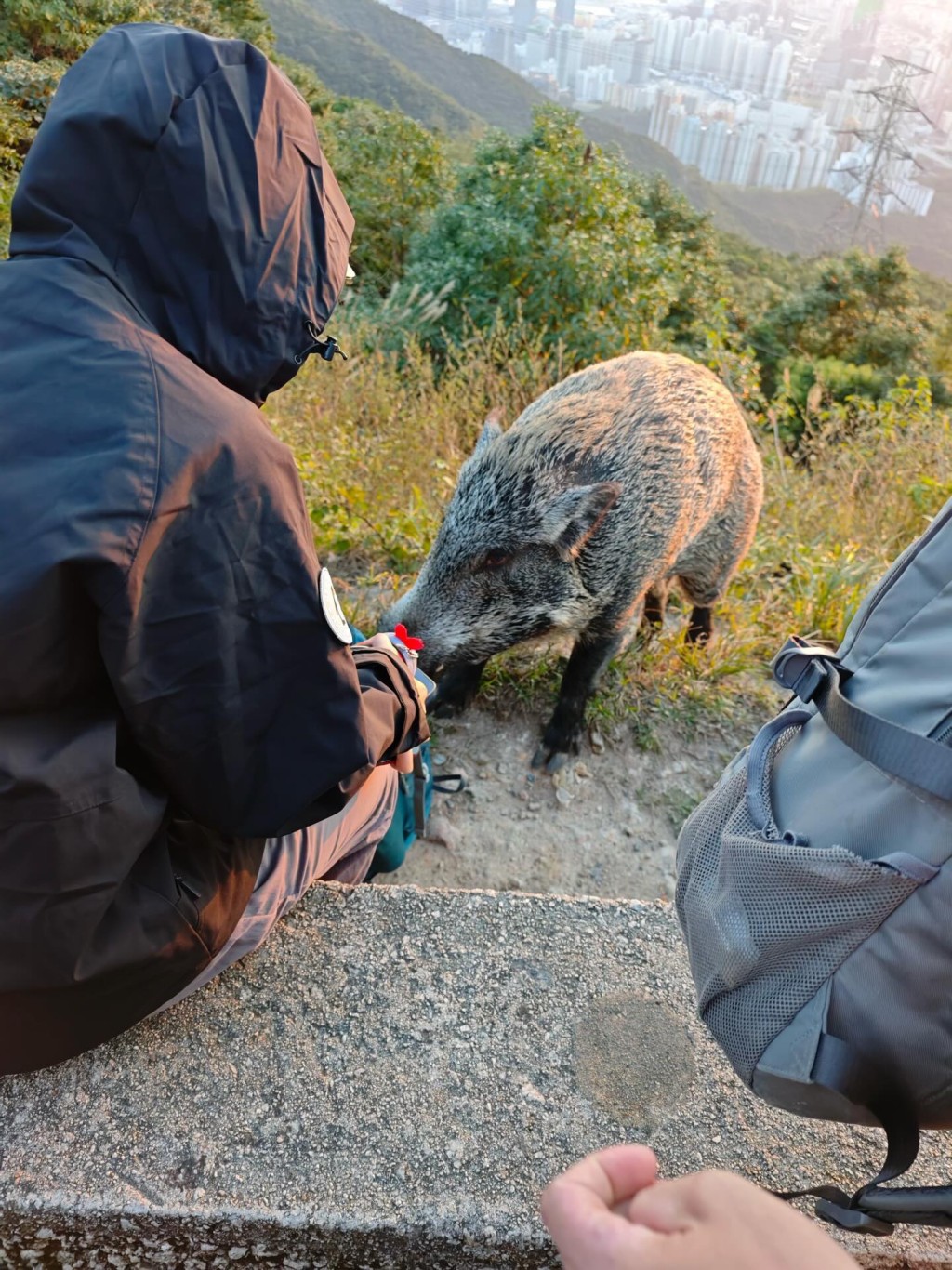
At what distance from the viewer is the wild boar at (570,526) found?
2.94 meters

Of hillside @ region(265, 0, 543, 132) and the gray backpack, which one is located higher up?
hillside @ region(265, 0, 543, 132)

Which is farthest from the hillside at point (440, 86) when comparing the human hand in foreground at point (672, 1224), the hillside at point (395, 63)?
the human hand in foreground at point (672, 1224)

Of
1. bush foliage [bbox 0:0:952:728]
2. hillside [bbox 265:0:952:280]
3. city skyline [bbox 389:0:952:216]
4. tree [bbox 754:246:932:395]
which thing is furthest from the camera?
hillside [bbox 265:0:952:280]

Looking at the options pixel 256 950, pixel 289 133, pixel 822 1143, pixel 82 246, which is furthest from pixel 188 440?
pixel 822 1143

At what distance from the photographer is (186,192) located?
1.38 metres

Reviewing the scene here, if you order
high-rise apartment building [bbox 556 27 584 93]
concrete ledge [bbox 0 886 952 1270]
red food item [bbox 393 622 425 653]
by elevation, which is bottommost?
concrete ledge [bbox 0 886 952 1270]

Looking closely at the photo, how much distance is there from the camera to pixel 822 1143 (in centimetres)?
169

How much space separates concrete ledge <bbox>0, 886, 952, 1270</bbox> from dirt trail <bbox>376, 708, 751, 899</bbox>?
0.85 metres

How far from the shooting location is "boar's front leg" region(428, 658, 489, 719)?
340cm

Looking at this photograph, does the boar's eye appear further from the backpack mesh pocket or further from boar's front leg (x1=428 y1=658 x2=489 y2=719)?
the backpack mesh pocket

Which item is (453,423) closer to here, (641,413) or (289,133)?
(641,413)

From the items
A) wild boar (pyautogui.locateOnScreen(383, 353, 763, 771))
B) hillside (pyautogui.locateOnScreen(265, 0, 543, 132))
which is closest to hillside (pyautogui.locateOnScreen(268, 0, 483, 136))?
hillside (pyautogui.locateOnScreen(265, 0, 543, 132))

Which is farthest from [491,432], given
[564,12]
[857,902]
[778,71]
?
[778,71]

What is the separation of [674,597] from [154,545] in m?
3.91
